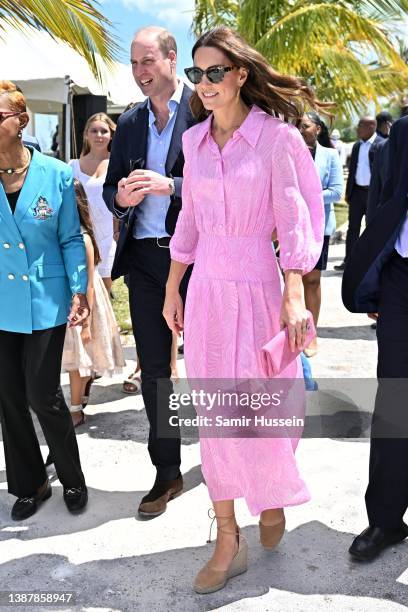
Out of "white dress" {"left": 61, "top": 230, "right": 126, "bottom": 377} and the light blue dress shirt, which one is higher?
the light blue dress shirt

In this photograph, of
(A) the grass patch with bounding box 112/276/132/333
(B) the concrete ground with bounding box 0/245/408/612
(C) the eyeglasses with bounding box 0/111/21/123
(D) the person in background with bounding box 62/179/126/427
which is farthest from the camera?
(A) the grass patch with bounding box 112/276/132/333

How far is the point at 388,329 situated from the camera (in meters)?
2.97

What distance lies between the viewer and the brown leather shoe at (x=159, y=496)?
136 inches

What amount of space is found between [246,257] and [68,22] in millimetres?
3192

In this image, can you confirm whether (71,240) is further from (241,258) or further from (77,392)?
(77,392)

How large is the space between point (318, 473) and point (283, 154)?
6.41ft

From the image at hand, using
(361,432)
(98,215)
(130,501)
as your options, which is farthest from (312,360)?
(130,501)

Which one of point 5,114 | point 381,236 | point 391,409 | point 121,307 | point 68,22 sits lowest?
point 121,307

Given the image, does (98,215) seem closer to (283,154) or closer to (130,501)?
(130,501)


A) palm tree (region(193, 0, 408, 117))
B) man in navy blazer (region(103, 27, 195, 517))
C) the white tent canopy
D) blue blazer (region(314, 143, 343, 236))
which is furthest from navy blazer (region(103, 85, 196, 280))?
palm tree (region(193, 0, 408, 117))

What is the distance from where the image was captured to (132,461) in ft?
13.5

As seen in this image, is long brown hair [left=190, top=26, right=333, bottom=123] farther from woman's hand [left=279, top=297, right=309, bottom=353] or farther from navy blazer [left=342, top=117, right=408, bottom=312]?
woman's hand [left=279, top=297, right=309, bottom=353]

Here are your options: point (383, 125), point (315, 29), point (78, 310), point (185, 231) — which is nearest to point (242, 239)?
point (185, 231)

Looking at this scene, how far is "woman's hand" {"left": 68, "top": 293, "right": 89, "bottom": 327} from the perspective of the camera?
3307 mm
